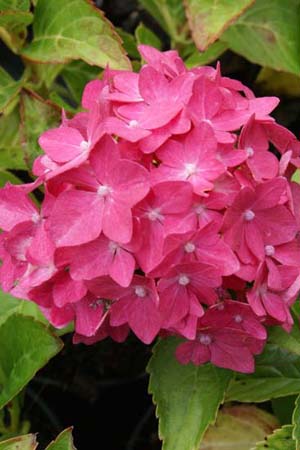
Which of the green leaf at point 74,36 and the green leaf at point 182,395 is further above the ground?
the green leaf at point 74,36

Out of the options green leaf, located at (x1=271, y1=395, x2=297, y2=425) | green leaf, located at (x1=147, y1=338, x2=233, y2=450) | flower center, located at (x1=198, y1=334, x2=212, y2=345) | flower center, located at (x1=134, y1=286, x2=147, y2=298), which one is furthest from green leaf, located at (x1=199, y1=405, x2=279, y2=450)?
flower center, located at (x1=134, y1=286, x2=147, y2=298)

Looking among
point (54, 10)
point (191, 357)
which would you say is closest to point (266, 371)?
point (191, 357)

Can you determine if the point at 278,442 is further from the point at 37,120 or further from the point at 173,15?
the point at 173,15

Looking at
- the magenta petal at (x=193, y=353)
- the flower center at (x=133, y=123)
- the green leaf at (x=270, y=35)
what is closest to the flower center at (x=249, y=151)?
the flower center at (x=133, y=123)

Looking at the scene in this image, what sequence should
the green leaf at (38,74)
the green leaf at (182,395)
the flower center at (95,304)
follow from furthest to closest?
the green leaf at (38,74), the green leaf at (182,395), the flower center at (95,304)

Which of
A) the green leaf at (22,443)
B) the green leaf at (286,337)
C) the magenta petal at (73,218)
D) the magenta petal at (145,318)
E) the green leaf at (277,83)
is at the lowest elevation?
the green leaf at (22,443)

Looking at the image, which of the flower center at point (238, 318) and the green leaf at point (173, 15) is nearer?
the flower center at point (238, 318)

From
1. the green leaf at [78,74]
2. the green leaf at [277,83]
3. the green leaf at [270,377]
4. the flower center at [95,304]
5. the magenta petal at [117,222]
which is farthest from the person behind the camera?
the green leaf at [277,83]

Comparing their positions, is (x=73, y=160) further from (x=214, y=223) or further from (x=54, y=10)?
(x=54, y=10)

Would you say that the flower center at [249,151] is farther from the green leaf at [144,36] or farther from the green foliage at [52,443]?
the green leaf at [144,36]
